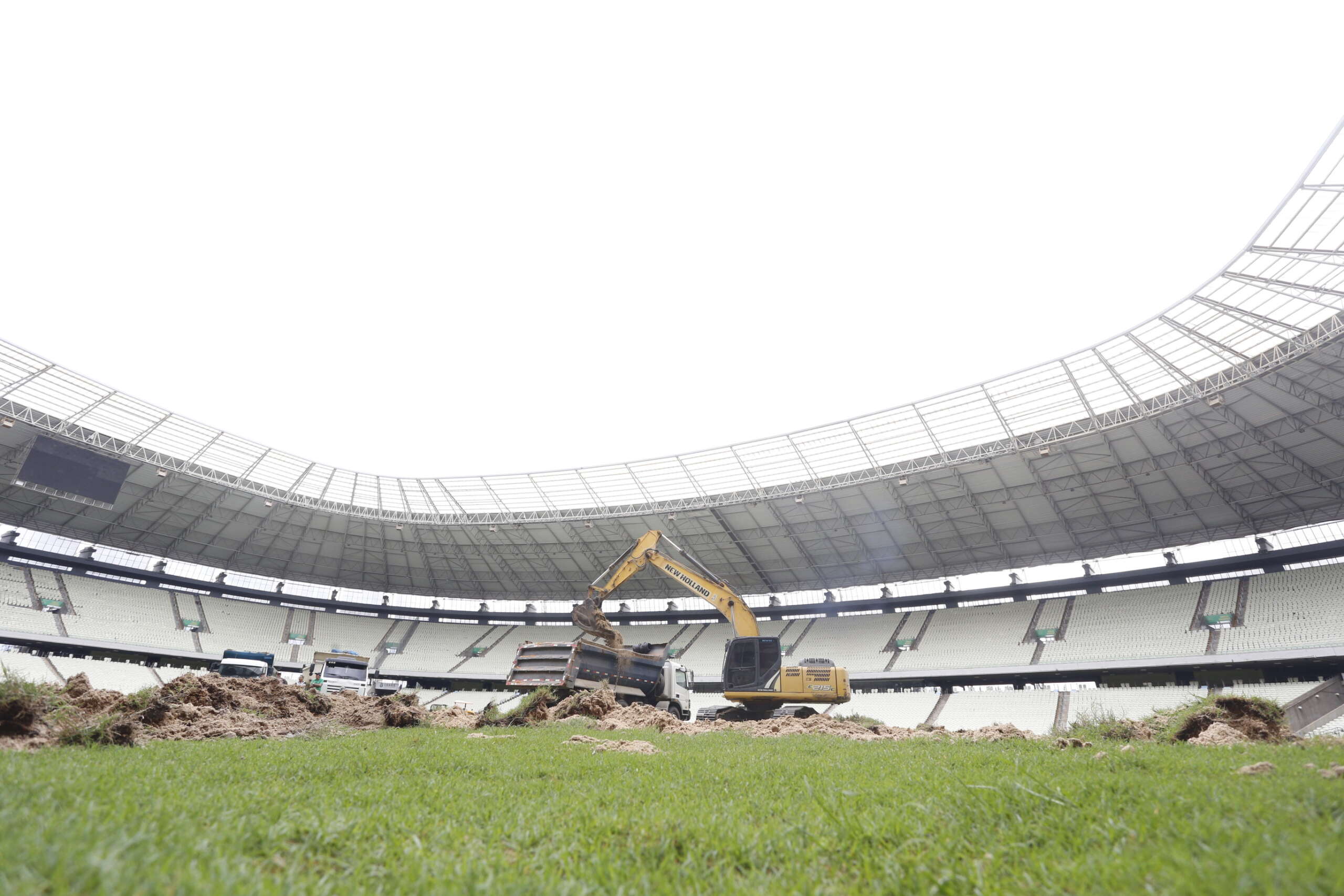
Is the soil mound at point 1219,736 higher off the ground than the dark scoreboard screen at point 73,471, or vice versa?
the dark scoreboard screen at point 73,471

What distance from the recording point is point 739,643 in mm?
23031

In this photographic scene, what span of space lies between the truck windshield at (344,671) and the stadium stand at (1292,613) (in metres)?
40.6

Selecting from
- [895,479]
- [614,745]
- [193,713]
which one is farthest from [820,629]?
[193,713]

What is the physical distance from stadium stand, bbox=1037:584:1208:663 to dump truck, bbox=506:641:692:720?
21.5 metres

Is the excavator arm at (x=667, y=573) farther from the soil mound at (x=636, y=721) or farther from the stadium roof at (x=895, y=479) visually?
the stadium roof at (x=895, y=479)

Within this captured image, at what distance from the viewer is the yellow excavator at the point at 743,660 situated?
21.9 metres

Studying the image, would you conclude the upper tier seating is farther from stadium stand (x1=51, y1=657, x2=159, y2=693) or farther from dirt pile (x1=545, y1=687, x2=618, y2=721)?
dirt pile (x1=545, y1=687, x2=618, y2=721)

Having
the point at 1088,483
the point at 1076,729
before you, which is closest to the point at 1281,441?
the point at 1088,483

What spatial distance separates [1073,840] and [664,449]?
32888 mm

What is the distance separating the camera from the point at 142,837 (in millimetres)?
2711

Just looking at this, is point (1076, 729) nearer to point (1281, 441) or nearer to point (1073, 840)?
point (1073, 840)

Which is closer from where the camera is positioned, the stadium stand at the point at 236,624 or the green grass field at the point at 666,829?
the green grass field at the point at 666,829

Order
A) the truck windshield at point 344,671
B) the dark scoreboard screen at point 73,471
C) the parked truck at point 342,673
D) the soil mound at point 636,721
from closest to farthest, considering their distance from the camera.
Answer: the soil mound at point 636,721, the dark scoreboard screen at point 73,471, the parked truck at point 342,673, the truck windshield at point 344,671

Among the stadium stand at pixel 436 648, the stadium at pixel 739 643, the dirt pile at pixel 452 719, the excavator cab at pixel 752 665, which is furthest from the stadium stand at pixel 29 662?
A: the excavator cab at pixel 752 665
